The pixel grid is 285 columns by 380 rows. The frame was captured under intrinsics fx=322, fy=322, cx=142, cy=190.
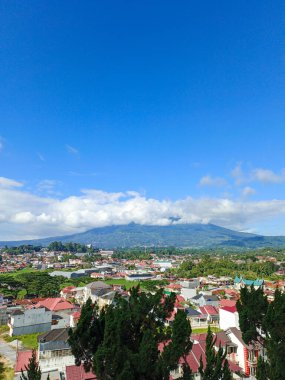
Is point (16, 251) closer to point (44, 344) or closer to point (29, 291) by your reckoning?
point (29, 291)

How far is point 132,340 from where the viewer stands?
1165 cm

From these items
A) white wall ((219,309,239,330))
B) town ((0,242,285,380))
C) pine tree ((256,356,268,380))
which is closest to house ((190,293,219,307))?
town ((0,242,285,380))

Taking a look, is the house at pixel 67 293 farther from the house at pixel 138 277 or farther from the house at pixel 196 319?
the house at pixel 138 277

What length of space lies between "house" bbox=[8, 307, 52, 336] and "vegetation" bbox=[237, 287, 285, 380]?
20072 millimetres

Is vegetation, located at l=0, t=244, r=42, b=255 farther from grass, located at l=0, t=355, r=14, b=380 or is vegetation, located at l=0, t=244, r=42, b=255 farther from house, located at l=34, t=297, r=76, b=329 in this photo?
→ grass, located at l=0, t=355, r=14, b=380

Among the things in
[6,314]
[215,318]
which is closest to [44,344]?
[6,314]

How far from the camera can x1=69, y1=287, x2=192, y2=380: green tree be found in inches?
406

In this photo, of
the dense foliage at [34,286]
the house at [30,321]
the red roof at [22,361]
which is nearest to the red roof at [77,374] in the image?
the red roof at [22,361]

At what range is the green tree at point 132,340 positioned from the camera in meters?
10.3

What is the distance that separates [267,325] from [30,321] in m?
22.3

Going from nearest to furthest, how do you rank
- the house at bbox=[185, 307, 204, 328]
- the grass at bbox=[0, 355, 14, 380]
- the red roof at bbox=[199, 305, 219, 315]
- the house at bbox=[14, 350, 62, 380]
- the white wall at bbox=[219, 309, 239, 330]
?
the house at bbox=[14, 350, 62, 380] < the grass at bbox=[0, 355, 14, 380] < the white wall at bbox=[219, 309, 239, 330] < the house at bbox=[185, 307, 204, 328] < the red roof at bbox=[199, 305, 219, 315]

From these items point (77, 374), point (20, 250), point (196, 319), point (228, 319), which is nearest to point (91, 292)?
point (196, 319)

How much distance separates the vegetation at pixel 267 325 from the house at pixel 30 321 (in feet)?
65.9

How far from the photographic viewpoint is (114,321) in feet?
35.9
